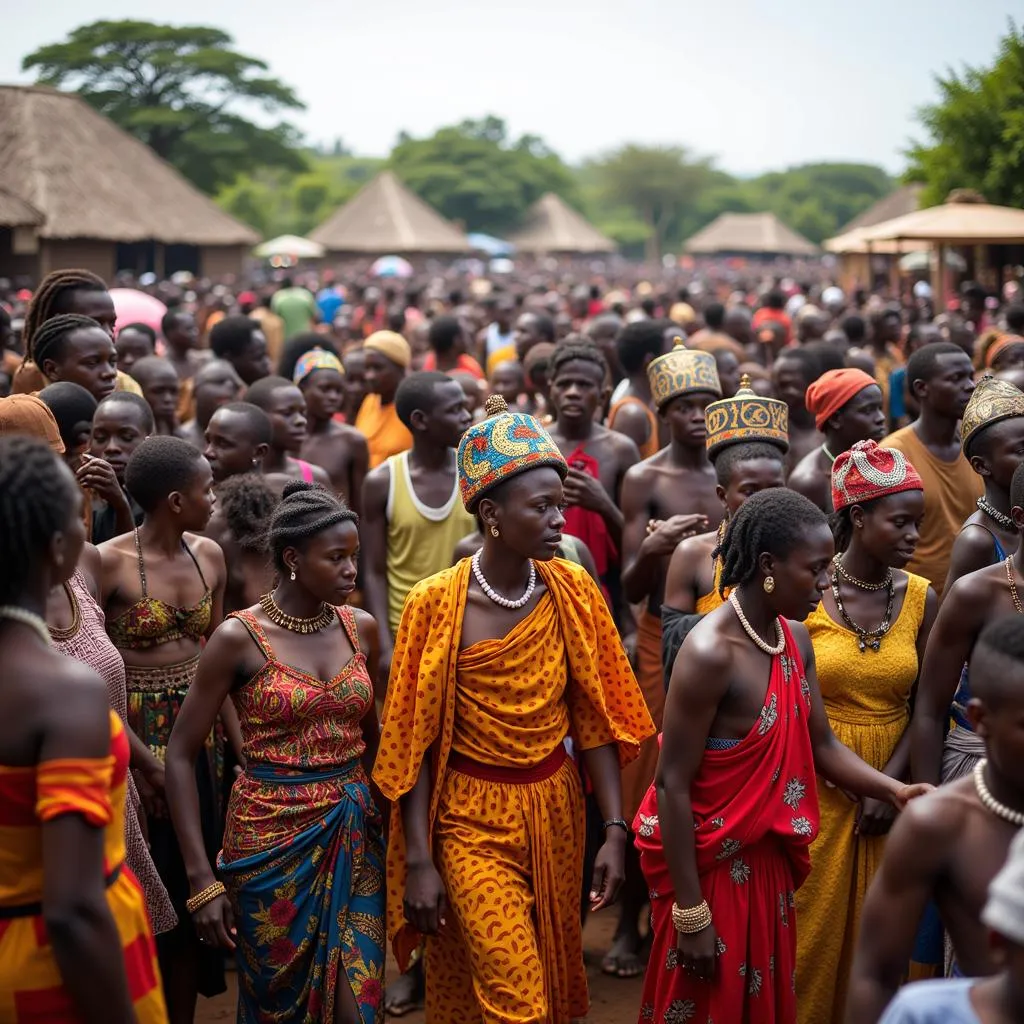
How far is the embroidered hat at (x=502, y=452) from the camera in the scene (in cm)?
408

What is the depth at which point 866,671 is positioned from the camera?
4328 mm

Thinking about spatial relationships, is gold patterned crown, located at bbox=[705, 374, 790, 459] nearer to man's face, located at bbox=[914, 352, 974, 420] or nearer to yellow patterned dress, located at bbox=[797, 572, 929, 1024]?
yellow patterned dress, located at bbox=[797, 572, 929, 1024]

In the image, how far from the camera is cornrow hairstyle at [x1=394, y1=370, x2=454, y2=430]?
6250 mm

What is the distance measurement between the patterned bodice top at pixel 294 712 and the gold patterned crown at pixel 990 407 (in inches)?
98.7

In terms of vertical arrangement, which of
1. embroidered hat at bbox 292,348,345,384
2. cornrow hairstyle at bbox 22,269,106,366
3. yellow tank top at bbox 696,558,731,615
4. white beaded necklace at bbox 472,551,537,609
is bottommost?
yellow tank top at bbox 696,558,731,615

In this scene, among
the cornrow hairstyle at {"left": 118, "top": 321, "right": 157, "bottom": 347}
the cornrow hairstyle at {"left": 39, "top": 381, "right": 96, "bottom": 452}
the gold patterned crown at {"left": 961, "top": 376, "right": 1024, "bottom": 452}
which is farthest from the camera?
the cornrow hairstyle at {"left": 118, "top": 321, "right": 157, "bottom": 347}

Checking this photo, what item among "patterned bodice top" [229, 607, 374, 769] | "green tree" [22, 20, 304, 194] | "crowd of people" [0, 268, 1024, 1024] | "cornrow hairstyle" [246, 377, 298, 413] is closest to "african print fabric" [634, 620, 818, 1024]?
"crowd of people" [0, 268, 1024, 1024]

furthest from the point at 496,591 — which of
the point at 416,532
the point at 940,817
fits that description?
the point at 416,532

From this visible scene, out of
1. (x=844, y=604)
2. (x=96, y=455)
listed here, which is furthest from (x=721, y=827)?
(x=96, y=455)

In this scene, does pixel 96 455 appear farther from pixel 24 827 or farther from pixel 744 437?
pixel 24 827

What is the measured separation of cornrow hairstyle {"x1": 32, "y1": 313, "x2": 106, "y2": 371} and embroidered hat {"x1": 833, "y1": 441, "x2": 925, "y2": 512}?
3.35m

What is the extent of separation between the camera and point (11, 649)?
253 centimetres

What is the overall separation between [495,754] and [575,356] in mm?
3036

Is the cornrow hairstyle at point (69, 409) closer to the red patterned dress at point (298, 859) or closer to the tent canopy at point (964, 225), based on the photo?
the red patterned dress at point (298, 859)
